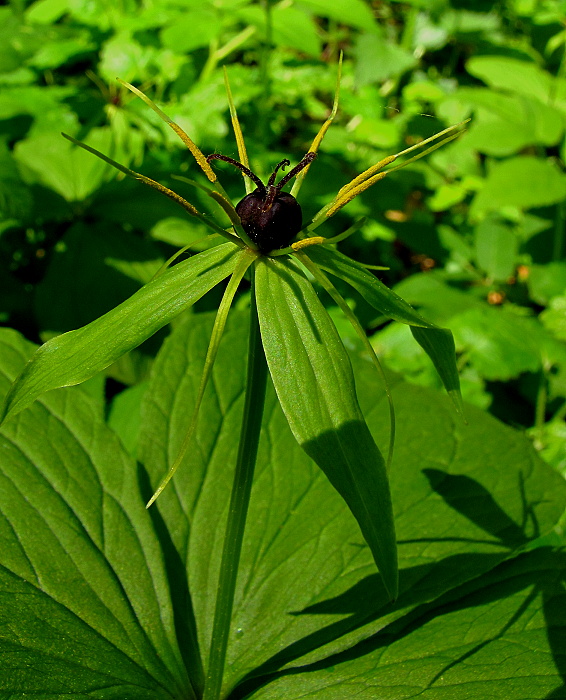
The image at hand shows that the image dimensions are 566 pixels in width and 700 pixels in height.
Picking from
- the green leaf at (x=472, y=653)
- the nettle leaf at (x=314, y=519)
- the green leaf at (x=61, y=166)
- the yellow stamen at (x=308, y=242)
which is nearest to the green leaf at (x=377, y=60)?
the green leaf at (x=61, y=166)

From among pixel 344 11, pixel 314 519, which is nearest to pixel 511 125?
pixel 344 11

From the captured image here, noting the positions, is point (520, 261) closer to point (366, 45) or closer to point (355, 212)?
point (355, 212)

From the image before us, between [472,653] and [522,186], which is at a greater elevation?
[522,186]

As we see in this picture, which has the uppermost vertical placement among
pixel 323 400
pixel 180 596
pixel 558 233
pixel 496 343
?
pixel 558 233

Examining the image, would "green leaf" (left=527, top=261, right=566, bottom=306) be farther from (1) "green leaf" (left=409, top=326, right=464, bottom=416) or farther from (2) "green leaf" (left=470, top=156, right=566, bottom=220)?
(1) "green leaf" (left=409, top=326, right=464, bottom=416)

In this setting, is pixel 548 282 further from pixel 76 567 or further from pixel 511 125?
pixel 76 567

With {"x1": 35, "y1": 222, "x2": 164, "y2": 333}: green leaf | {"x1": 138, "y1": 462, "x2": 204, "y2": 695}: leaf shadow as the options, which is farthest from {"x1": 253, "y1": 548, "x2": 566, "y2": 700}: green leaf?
{"x1": 35, "y1": 222, "x2": 164, "y2": 333}: green leaf
